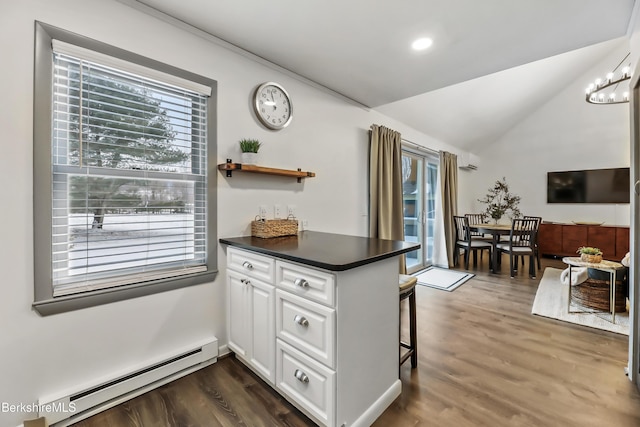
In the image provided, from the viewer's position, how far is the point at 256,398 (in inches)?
66.4

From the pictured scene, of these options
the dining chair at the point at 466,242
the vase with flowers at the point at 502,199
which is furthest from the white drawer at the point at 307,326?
the vase with flowers at the point at 502,199

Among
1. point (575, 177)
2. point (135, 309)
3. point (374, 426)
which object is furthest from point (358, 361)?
point (575, 177)

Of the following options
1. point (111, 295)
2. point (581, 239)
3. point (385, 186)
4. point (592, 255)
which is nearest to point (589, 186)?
point (581, 239)

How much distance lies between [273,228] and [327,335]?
3.57 ft

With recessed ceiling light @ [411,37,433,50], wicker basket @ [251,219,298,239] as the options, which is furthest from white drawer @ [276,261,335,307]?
recessed ceiling light @ [411,37,433,50]

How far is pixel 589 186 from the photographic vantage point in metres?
5.93

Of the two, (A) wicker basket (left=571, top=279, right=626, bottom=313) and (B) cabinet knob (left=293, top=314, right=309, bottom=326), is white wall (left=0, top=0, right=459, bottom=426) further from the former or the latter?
(A) wicker basket (left=571, top=279, right=626, bottom=313)

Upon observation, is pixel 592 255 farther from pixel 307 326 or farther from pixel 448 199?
pixel 307 326

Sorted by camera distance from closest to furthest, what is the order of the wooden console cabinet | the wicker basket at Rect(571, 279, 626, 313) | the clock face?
the clock face, the wicker basket at Rect(571, 279, 626, 313), the wooden console cabinet

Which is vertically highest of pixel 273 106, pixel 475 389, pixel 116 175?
pixel 273 106

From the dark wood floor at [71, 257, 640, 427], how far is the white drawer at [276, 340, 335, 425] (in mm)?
138

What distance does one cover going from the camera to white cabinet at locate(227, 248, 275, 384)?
1686mm

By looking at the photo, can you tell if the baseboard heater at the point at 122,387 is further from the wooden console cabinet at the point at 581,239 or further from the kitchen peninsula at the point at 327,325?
the wooden console cabinet at the point at 581,239

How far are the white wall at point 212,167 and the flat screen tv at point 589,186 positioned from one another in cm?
619
